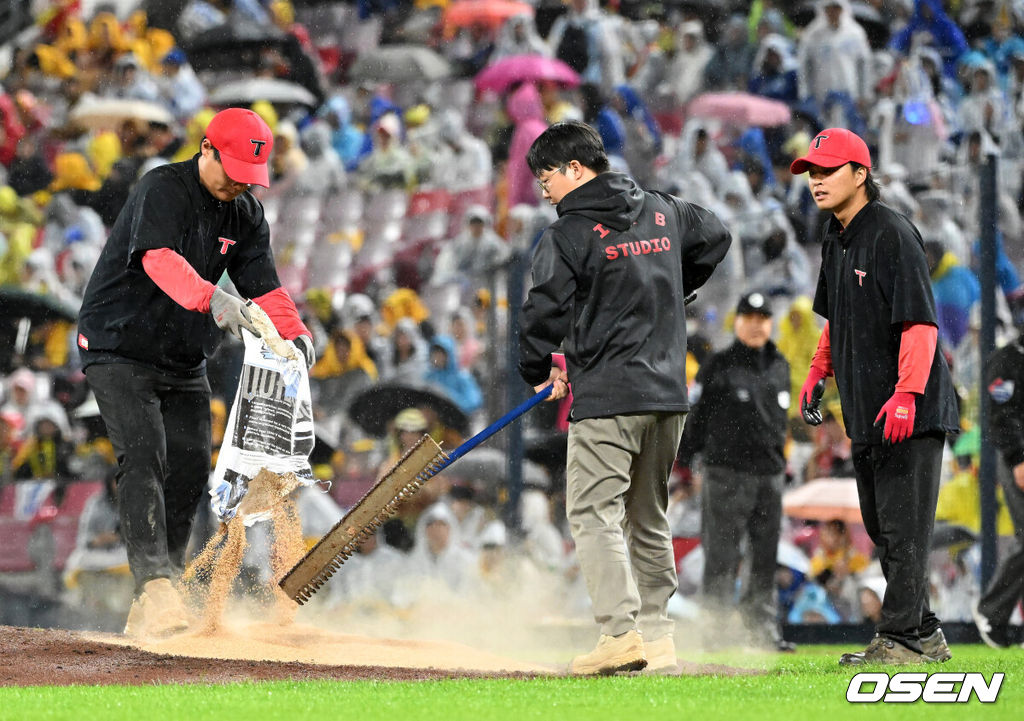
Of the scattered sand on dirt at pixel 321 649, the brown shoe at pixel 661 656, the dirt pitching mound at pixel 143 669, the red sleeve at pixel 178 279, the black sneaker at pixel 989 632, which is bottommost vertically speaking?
the black sneaker at pixel 989 632

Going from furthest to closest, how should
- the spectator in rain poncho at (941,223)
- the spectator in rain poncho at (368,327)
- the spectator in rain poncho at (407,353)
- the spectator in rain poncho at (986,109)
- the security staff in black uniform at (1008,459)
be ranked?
the spectator in rain poncho at (986,109) < the spectator in rain poncho at (368,327) < the spectator in rain poncho at (407,353) < the spectator in rain poncho at (941,223) < the security staff in black uniform at (1008,459)

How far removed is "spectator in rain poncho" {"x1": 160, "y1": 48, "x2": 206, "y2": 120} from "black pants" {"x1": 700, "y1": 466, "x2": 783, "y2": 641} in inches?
405

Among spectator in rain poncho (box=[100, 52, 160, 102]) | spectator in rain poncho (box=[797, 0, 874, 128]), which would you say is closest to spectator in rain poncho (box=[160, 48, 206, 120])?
spectator in rain poncho (box=[100, 52, 160, 102])

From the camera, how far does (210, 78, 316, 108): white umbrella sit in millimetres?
16172

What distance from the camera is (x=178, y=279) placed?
569cm

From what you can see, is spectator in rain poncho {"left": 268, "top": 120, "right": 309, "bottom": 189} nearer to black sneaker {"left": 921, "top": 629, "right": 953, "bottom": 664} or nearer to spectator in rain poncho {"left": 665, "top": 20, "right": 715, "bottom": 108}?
spectator in rain poncho {"left": 665, "top": 20, "right": 715, "bottom": 108}

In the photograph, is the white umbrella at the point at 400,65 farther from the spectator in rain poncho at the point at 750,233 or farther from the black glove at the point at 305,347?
the black glove at the point at 305,347

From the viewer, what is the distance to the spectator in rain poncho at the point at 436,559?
8469 millimetres

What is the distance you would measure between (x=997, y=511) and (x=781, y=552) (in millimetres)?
1558

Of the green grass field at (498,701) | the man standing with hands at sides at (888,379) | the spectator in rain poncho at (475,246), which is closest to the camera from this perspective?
the green grass field at (498,701)

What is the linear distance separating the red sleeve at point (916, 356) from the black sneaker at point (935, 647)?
3.24 ft

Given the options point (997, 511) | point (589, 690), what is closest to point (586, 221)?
point (589, 690)

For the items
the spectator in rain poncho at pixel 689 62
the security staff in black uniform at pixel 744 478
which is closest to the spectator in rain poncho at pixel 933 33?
the spectator in rain poncho at pixel 689 62

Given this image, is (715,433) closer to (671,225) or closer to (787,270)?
(787,270)
